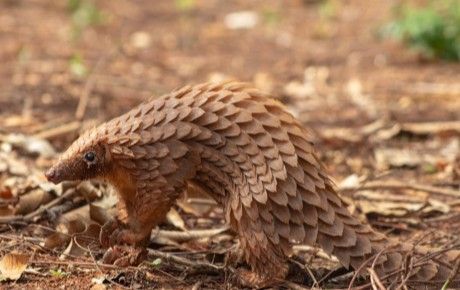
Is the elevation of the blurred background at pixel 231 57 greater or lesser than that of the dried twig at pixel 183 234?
lesser

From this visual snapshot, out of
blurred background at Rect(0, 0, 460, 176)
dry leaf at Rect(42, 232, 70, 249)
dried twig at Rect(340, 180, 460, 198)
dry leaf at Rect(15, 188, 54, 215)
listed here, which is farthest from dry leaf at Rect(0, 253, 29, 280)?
blurred background at Rect(0, 0, 460, 176)

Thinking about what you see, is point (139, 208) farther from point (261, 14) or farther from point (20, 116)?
point (261, 14)

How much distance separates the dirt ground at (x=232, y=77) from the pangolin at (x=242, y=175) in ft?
0.81

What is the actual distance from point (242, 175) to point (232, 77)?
6.04 m

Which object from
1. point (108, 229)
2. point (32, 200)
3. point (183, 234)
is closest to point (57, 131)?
point (32, 200)

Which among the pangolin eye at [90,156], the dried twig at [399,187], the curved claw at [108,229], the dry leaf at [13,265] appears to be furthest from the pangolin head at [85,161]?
the dried twig at [399,187]

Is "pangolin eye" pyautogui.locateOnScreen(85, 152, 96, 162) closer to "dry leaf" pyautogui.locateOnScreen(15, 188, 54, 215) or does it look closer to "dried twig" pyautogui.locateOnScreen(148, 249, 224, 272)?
"dried twig" pyautogui.locateOnScreen(148, 249, 224, 272)

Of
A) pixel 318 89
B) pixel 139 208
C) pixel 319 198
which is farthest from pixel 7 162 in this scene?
pixel 318 89

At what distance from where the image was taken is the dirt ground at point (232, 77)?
15.4 ft

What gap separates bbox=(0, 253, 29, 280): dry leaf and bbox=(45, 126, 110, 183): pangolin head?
387mm

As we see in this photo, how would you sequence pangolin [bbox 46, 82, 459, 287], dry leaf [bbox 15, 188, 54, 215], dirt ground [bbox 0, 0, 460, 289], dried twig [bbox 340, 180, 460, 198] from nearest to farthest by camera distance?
pangolin [bbox 46, 82, 459, 287], dirt ground [bbox 0, 0, 460, 289], dry leaf [bbox 15, 188, 54, 215], dried twig [bbox 340, 180, 460, 198]

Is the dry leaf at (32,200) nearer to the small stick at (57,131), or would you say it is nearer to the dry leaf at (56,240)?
the dry leaf at (56,240)

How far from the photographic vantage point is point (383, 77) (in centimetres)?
1016

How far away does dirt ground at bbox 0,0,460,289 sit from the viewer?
15.4 ft
